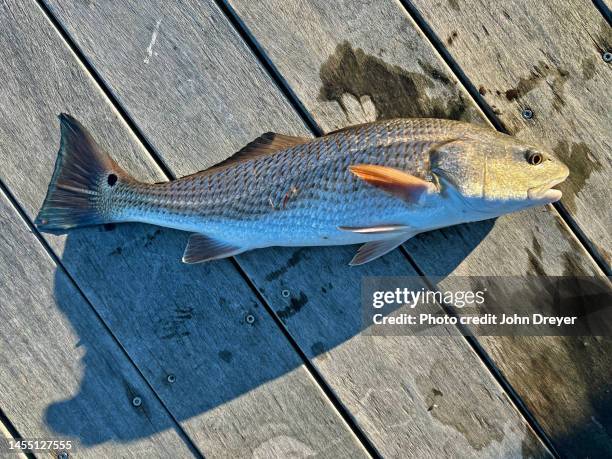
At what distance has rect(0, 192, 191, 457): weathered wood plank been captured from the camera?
2529 mm

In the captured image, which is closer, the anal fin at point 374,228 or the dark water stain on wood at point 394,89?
the anal fin at point 374,228

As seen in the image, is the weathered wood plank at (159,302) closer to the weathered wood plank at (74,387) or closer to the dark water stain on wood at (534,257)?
the weathered wood plank at (74,387)

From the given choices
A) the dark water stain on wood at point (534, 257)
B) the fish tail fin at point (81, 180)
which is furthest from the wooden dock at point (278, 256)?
the fish tail fin at point (81, 180)

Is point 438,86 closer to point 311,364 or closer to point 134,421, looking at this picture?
point 311,364

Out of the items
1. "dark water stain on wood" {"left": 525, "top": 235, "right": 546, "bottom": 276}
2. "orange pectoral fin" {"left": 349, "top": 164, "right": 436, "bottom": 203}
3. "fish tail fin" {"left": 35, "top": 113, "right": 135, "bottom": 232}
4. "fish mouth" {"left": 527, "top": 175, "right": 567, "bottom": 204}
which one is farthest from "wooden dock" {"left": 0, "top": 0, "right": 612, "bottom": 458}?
"orange pectoral fin" {"left": 349, "top": 164, "right": 436, "bottom": 203}

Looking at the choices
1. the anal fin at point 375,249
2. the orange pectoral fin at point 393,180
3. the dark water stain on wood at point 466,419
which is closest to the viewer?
the orange pectoral fin at point 393,180

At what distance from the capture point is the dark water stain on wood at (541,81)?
2.53 m

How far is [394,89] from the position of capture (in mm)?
2543

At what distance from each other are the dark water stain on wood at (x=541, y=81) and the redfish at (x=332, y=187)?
415 mm

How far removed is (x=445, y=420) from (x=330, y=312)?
81cm

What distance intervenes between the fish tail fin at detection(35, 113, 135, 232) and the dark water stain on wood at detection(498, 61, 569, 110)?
80.3 inches

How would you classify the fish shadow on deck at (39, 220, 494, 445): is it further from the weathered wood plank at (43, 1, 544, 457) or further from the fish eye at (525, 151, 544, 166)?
the fish eye at (525, 151, 544, 166)

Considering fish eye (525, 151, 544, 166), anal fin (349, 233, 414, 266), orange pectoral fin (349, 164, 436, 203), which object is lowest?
fish eye (525, 151, 544, 166)

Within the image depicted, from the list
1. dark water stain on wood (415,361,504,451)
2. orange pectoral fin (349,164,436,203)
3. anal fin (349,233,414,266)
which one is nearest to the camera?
orange pectoral fin (349,164,436,203)
